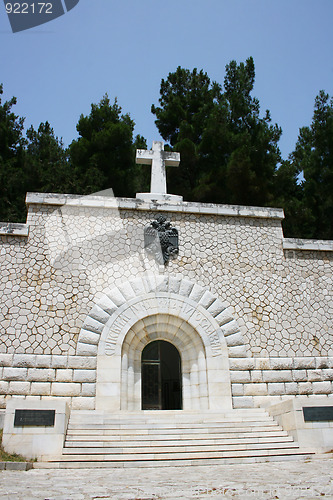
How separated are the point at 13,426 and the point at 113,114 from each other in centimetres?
1319

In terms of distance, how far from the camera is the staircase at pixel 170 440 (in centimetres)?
651

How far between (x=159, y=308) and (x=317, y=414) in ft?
12.4

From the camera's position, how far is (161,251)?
10.2 meters

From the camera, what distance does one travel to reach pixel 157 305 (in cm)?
962

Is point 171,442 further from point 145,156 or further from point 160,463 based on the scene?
point 145,156

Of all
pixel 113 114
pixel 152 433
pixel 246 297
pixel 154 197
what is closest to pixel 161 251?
pixel 154 197

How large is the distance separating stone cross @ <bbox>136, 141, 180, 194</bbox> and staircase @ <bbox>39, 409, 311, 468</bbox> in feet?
17.7

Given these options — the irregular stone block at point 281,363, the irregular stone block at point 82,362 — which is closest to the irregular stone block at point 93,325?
the irregular stone block at point 82,362

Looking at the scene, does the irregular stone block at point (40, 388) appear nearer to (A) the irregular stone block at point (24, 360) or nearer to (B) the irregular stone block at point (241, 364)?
(A) the irregular stone block at point (24, 360)

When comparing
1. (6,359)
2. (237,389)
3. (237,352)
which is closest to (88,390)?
(6,359)

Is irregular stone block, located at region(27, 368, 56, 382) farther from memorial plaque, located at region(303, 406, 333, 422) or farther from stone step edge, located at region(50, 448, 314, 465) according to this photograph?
memorial plaque, located at region(303, 406, 333, 422)

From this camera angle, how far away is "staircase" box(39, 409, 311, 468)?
6.51m

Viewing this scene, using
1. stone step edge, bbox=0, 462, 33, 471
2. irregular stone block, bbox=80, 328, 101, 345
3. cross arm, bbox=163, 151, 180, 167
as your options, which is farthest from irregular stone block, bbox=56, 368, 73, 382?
cross arm, bbox=163, 151, 180, 167

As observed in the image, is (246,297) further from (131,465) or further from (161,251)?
(131,465)
